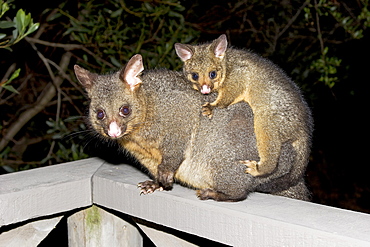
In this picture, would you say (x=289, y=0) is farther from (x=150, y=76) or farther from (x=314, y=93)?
(x=150, y=76)

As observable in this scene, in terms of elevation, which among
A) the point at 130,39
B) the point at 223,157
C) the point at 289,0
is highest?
the point at 289,0

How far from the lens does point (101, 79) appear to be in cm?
280

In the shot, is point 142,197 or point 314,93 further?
point 314,93

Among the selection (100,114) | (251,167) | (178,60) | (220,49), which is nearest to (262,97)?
(251,167)

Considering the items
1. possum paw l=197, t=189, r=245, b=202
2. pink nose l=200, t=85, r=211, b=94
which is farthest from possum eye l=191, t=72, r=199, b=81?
possum paw l=197, t=189, r=245, b=202

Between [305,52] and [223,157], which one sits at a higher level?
[305,52]

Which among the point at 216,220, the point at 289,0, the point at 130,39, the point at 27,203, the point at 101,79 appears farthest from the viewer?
the point at 289,0

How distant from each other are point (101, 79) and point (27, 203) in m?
0.82

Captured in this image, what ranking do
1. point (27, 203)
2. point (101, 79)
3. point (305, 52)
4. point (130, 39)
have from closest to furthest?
1. point (27, 203)
2. point (101, 79)
3. point (130, 39)
4. point (305, 52)

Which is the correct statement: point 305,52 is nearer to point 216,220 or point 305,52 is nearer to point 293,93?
point 293,93

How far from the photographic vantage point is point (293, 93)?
2.80m

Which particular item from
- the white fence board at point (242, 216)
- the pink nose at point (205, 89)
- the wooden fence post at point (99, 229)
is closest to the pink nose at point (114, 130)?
the white fence board at point (242, 216)

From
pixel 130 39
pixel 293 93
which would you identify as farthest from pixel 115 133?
pixel 130 39

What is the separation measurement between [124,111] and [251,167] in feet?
2.42
